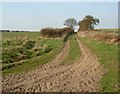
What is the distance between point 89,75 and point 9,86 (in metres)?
4.78

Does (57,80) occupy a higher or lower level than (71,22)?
higher

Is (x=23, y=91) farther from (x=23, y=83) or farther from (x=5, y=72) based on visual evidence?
(x=5, y=72)

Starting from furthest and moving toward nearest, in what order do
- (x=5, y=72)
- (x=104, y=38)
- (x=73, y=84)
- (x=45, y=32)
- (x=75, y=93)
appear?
(x=45, y=32) < (x=104, y=38) < (x=5, y=72) < (x=73, y=84) < (x=75, y=93)

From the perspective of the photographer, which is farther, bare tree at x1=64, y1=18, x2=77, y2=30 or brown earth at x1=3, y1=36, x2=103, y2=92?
bare tree at x1=64, y1=18, x2=77, y2=30

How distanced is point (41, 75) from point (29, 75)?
2.38 feet

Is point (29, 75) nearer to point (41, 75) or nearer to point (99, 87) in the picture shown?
point (41, 75)

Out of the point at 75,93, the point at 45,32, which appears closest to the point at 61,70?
the point at 75,93

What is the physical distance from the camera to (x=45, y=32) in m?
73.0

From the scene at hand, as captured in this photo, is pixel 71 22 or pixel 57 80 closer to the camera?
pixel 57 80

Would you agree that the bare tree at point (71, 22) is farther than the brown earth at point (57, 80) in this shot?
Yes

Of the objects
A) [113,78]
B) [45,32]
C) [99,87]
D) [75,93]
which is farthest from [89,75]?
[45,32]

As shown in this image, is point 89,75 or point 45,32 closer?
point 89,75

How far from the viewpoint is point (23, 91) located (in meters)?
12.1

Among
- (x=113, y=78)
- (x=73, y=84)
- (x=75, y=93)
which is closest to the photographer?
(x=75, y=93)
